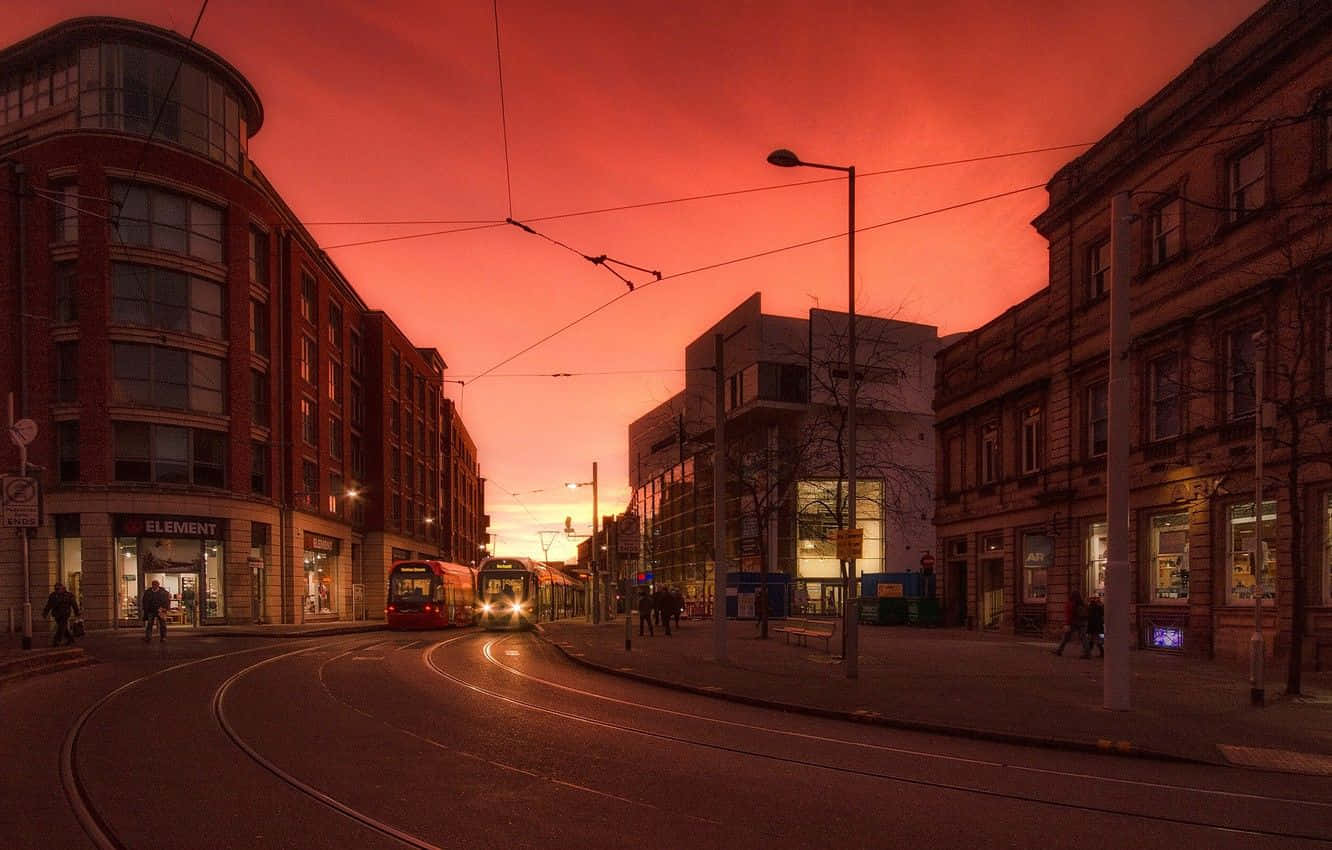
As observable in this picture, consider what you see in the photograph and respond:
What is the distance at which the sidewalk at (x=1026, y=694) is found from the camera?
11.1m

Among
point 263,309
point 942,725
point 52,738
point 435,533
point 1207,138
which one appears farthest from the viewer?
point 435,533

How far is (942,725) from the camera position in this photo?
11945mm

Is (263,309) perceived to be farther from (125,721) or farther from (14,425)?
(125,721)

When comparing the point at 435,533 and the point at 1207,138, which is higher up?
the point at 1207,138

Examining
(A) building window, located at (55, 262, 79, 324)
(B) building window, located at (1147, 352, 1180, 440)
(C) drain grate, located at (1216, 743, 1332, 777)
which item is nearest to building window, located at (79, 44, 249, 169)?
(A) building window, located at (55, 262, 79, 324)

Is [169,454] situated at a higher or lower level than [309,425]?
lower

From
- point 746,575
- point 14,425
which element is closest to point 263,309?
point 14,425

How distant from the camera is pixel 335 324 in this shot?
55.1 meters

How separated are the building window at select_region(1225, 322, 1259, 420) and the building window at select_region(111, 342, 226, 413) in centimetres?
3430

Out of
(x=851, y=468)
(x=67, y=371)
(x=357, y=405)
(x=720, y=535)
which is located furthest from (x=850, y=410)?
(x=357, y=405)

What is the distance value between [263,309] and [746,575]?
25254 mm

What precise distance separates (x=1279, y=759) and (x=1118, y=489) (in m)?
4.10

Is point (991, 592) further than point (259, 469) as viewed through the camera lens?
No

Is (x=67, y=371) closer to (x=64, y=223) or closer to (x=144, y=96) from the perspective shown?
(x=64, y=223)
